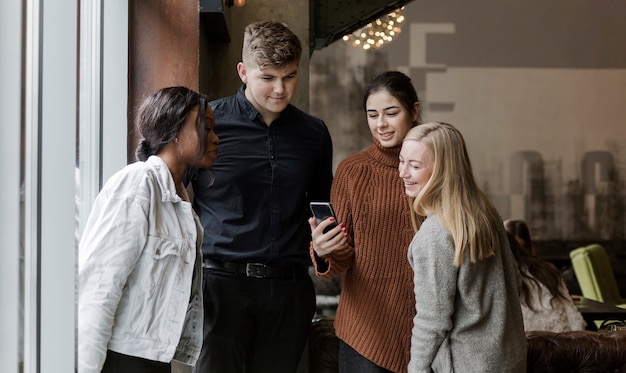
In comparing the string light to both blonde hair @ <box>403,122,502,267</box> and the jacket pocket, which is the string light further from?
the jacket pocket

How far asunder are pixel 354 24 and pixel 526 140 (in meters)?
5.15

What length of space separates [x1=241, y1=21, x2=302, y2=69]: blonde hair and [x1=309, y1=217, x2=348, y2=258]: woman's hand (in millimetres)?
506

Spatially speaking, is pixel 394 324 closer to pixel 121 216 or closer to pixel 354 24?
pixel 121 216

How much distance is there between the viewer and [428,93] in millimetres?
9961

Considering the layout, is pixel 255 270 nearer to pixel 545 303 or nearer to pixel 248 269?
pixel 248 269

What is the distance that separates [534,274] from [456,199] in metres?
2.35

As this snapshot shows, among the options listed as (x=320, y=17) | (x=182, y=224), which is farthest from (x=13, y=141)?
(x=320, y=17)

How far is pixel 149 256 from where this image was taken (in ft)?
6.80

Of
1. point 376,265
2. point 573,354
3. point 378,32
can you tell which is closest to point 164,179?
point 376,265

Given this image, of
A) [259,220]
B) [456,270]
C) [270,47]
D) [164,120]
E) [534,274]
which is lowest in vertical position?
[534,274]

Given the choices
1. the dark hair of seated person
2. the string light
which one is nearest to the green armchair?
the string light

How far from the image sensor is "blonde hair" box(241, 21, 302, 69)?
2549mm

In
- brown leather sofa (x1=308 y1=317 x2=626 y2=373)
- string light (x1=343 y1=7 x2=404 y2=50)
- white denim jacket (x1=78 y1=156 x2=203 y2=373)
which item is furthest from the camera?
string light (x1=343 y1=7 x2=404 y2=50)

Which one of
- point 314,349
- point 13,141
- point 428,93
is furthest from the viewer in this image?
point 428,93
